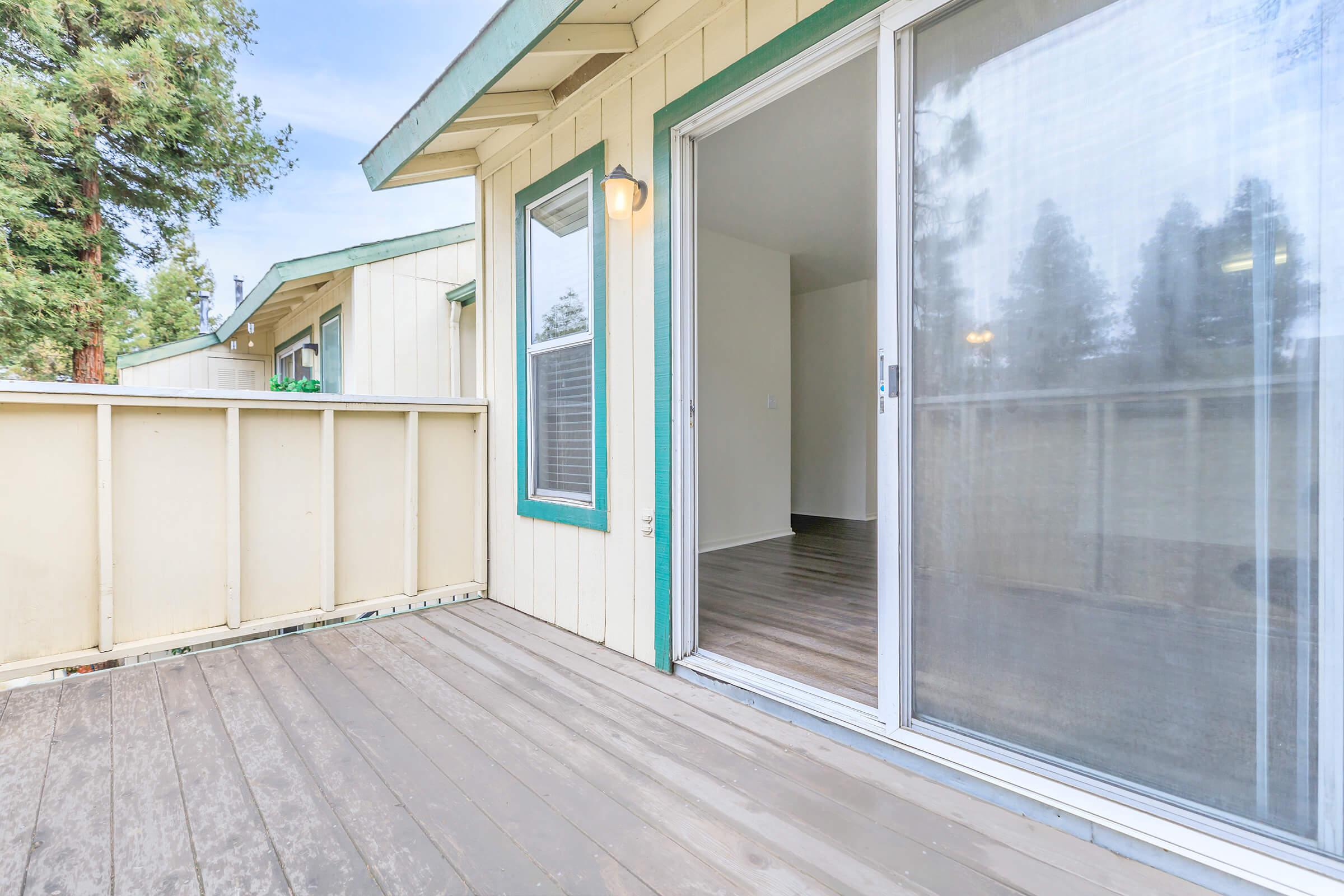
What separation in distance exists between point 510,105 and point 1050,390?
2.78 metres

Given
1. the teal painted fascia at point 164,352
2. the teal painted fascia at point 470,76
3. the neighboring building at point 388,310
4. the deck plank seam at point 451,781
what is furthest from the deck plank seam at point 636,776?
the teal painted fascia at point 164,352

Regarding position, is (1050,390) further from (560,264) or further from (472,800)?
(560,264)

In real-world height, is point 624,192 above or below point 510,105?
below

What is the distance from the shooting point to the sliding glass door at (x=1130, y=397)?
3.63 ft

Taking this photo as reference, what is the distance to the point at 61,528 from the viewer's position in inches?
93.2

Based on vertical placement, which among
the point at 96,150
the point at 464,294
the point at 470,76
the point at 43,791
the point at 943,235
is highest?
the point at 96,150

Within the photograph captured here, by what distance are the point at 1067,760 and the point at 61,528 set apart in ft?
Result: 11.9

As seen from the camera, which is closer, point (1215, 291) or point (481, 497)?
point (1215, 291)

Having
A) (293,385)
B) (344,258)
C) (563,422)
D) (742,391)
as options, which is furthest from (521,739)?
(344,258)

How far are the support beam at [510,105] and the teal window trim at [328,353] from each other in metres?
3.79

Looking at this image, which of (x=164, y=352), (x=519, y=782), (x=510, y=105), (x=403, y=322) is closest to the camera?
(x=519, y=782)

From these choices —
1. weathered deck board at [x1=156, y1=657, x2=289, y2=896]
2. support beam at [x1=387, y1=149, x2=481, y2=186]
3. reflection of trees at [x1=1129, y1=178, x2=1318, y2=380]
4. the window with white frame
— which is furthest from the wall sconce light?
the window with white frame

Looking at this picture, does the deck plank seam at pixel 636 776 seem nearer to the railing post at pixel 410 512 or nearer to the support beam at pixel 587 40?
the railing post at pixel 410 512

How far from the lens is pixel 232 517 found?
273 cm
